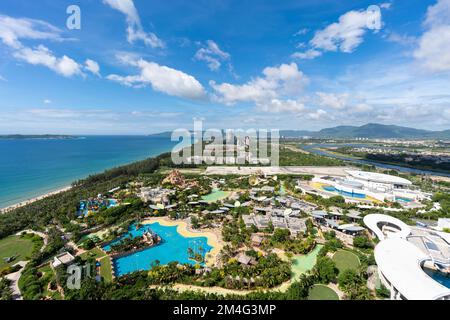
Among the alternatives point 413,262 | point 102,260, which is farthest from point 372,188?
point 102,260

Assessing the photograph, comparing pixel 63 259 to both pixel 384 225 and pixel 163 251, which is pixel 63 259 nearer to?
pixel 163 251

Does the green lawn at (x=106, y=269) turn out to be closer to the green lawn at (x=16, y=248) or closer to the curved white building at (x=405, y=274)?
the green lawn at (x=16, y=248)

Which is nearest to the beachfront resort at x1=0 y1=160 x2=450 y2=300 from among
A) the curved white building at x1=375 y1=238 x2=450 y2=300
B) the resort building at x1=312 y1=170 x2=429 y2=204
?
the curved white building at x1=375 y1=238 x2=450 y2=300

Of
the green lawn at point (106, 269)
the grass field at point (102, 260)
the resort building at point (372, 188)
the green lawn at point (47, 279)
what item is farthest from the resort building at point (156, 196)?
the resort building at point (372, 188)

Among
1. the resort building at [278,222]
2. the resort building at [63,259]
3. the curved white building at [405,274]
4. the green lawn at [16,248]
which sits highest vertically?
the curved white building at [405,274]

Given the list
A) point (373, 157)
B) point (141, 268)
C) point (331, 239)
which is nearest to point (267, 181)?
point (331, 239)
